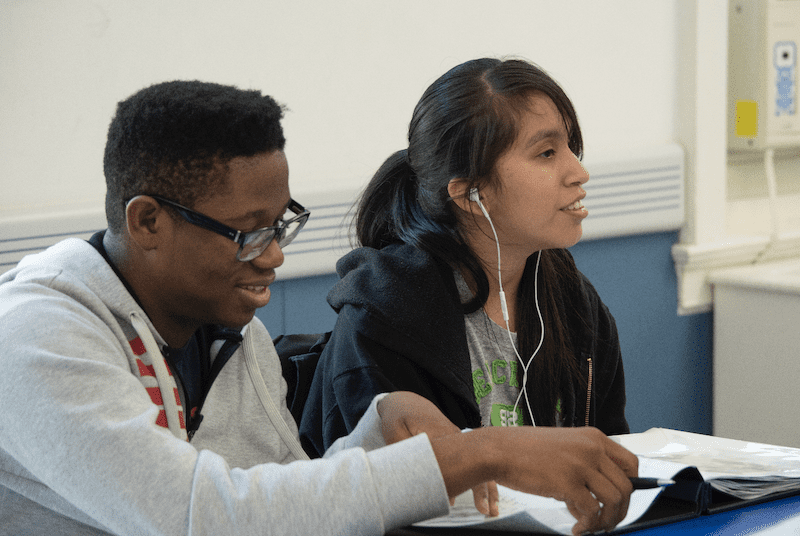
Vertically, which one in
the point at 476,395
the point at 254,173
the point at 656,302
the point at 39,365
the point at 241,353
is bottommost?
the point at 656,302

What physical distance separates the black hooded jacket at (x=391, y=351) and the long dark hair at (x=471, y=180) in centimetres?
5

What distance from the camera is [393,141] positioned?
90.9 inches

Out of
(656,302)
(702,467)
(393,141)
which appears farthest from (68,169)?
(656,302)

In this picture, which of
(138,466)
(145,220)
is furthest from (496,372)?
(138,466)

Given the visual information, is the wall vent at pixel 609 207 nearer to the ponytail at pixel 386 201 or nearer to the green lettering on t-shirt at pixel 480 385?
the ponytail at pixel 386 201

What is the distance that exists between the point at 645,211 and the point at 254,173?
186cm

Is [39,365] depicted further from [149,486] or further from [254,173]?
[254,173]

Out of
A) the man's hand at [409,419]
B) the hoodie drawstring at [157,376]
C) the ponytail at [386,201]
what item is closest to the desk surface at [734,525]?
the man's hand at [409,419]

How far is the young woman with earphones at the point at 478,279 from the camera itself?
136 cm

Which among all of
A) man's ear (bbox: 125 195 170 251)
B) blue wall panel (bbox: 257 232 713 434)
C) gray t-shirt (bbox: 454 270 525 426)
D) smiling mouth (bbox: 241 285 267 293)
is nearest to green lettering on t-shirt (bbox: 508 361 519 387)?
gray t-shirt (bbox: 454 270 525 426)

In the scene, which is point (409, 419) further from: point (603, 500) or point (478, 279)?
point (478, 279)

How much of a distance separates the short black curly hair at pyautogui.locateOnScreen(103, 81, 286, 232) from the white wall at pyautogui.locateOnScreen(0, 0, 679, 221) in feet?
3.37

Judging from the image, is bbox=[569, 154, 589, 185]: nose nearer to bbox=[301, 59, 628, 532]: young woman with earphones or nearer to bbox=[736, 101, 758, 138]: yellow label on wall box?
bbox=[301, 59, 628, 532]: young woman with earphones

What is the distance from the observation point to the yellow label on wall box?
2.69 m
